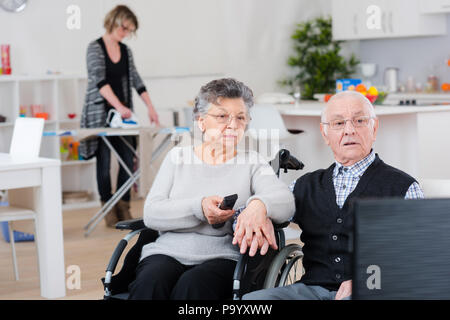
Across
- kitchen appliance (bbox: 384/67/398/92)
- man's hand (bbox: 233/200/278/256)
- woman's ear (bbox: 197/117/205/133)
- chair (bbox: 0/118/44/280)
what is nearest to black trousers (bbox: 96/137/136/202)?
chair (bbox: 0/118/44/280)

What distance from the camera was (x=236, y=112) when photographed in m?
2.56

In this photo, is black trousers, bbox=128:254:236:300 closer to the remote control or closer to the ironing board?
the remote control

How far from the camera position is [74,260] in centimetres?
479

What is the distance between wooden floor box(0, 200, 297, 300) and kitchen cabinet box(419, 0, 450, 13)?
10.9 ft

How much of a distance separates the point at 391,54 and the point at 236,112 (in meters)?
5.87

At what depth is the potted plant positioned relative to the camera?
812cm

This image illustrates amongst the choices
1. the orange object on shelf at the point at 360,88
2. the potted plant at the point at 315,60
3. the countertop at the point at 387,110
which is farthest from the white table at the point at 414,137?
the potted plant at the point at 315,60

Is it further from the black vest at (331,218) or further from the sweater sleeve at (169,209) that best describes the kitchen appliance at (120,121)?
the black vest at (331,218)

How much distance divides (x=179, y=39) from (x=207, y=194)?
5165 millimetres

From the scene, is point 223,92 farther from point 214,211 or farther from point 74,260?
point 74,260

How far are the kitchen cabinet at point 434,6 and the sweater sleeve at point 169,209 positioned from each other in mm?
5047

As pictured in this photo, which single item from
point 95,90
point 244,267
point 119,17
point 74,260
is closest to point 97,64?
point 95,90

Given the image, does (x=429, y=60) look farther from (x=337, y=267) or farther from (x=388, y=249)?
(x=388, y=249)

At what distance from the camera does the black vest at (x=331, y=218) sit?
7.38 ft
